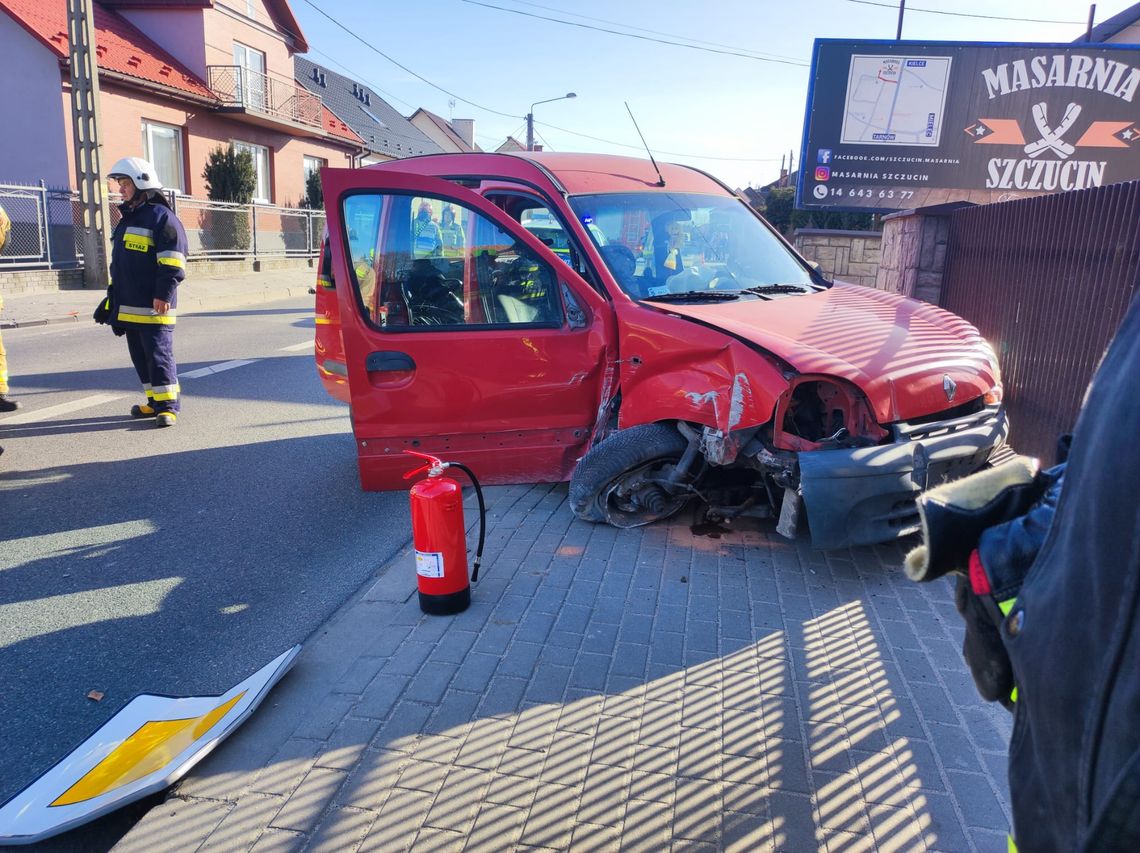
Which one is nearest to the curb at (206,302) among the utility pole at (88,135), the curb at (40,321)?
the curb at (40,321)

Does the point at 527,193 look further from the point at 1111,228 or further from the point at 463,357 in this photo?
the point at 1111,228

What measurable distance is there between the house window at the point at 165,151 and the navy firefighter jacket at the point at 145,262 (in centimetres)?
1937

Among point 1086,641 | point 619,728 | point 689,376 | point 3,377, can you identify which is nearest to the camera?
point 1086,641

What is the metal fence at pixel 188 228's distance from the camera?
53.0 feet

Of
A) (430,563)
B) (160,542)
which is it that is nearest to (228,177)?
(160,542)

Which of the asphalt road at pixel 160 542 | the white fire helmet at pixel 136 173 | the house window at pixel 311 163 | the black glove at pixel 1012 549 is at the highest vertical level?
the house window at pixel 311 163

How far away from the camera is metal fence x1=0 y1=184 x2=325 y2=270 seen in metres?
16.2

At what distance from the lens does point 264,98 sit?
28250 mm

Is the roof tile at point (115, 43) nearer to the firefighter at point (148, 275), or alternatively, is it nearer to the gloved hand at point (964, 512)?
the firefighter at point (148, 275)

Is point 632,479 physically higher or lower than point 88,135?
lower

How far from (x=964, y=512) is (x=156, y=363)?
22.4ft

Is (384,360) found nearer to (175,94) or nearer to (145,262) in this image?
(145,262)

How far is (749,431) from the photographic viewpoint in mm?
4008

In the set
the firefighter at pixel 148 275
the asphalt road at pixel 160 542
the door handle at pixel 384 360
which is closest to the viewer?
the asphalt road at pixel 160 542
